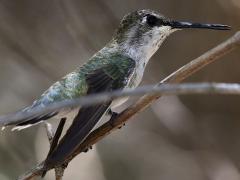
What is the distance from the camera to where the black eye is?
312 cm

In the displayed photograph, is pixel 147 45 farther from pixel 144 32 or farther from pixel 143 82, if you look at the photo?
pixel 143 82

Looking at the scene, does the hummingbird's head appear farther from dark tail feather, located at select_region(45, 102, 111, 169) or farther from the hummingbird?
dark tail feather, located at select_region(45, 102, 111, 169)

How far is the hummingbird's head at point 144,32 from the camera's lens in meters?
3.05

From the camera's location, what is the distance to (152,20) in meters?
3.13

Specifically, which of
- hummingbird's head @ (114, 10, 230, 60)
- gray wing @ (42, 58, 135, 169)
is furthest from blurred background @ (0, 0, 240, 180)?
gray wing @ (42, 58, 135, 169)

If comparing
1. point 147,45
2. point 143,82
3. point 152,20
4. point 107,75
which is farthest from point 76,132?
point 143,82

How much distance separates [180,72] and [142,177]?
3078 millimetres

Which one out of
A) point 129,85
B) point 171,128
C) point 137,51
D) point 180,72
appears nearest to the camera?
point 180,72

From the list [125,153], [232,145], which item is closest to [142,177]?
[125,153]

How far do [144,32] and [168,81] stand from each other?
38.3 inches

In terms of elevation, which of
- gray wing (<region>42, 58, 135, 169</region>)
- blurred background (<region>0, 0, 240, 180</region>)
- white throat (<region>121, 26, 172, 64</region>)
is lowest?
blurred background (<region>0, 0, 240, 180</region>)

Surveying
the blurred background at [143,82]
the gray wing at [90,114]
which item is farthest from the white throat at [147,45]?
the blurred background at [143,82]

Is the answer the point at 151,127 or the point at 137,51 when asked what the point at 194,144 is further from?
the point at 137,51

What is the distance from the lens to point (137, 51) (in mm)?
3119
